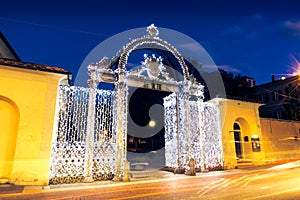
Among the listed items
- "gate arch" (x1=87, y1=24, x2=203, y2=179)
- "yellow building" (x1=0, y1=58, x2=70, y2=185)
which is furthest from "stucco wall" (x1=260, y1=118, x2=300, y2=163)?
"yellow building" (x1=0, y1=58, x2=70, y2=185)

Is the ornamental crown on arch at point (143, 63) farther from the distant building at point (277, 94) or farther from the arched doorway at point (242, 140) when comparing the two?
the distant building at point (277, 94)

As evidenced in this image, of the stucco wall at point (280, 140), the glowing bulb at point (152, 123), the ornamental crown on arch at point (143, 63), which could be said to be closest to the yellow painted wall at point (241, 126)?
the stucco wall at point (280, 140)

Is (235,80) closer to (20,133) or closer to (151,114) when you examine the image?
(151,114)

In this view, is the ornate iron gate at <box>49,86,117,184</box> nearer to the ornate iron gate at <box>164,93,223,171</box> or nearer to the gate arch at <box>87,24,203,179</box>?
the gate arch at <box>87,24,203,179</box>

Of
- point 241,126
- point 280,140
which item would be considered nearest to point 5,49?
point 241,126

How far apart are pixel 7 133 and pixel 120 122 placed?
410 centimetres

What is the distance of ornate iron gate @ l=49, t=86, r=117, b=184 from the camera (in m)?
7.84

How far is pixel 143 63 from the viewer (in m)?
10.2

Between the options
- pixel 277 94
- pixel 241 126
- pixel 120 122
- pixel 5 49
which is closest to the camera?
pixel 120 122

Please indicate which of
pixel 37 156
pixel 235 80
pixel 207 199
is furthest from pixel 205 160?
pixel 235 80

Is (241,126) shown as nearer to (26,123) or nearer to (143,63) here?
(143,63)

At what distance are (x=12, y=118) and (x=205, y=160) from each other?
28.7 ft

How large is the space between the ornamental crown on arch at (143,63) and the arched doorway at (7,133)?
10.2 feet

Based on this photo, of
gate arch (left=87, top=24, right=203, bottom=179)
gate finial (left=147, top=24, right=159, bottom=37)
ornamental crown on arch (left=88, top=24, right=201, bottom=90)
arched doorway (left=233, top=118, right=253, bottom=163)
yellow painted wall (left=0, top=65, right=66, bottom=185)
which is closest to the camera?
yellow painted wall (left=0, top=65, right=66, bottom=185)
